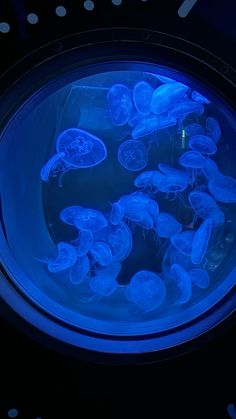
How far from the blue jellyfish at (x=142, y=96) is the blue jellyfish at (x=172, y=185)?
0.17 meters

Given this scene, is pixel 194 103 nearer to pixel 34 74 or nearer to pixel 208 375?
pixel 34 74

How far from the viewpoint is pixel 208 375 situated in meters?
1.14

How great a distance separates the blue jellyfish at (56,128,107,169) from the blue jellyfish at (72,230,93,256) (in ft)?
0.54

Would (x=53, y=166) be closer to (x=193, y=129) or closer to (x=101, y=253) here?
(x=101, y=253)

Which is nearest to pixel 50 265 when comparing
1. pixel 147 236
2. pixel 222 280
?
pixel 147 236

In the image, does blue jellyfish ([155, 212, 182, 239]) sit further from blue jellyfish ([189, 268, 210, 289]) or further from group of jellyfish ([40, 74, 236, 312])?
blue jellyfish ([189, 268, 210, 289])

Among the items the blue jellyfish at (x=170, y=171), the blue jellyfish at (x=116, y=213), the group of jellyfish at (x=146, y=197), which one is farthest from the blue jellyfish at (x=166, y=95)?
the blue jellyfish at (x=116, y=213)

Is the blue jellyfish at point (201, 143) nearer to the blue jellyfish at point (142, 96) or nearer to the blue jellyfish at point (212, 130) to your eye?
the blue jellyfish at point (212, 130)

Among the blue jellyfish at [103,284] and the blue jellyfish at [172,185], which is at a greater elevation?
the blue jellyfish at [172,185]

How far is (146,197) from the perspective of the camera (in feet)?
3.80

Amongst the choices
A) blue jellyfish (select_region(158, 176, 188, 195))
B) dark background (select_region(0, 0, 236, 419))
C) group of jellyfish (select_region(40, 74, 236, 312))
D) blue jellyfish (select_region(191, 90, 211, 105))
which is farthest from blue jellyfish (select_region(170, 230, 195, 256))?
blue jellyfish (select_region(191, 90, 211, 105))

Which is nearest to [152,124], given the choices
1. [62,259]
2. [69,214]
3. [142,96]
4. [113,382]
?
[142,96]

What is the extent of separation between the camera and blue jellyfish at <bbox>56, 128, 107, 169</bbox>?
116 cm

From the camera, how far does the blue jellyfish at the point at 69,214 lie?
1.18 meters
